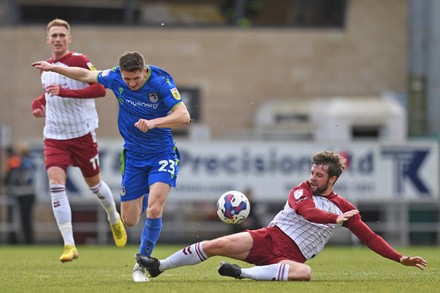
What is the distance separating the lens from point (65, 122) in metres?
14.0

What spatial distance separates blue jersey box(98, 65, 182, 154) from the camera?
11703 mm

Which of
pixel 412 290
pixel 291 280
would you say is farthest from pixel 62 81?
pixel 412 290

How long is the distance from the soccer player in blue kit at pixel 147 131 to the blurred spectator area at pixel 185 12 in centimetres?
1783

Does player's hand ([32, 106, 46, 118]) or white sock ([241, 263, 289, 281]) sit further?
player's hand ([32, 106, 46, 118])

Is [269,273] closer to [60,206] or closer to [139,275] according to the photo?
[139,275]

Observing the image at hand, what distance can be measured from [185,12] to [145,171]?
1866 centimetres

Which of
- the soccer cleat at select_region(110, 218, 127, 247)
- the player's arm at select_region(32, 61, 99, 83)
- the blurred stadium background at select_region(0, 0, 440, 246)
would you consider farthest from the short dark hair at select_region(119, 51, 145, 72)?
the blurred stadium background at select_region(0, 0, 440, 246)

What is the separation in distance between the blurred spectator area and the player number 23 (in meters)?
18.3

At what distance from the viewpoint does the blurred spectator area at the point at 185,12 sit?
97.9 ft

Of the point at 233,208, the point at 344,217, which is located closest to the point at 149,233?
the point at 233,208

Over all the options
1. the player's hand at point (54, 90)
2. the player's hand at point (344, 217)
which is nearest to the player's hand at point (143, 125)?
the player's hand at point (344, 217)

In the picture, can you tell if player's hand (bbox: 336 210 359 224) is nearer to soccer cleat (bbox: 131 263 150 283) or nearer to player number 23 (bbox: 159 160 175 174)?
soccer cleat (bbox: 131 263 150 283)

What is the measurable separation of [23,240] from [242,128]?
7.70 metres

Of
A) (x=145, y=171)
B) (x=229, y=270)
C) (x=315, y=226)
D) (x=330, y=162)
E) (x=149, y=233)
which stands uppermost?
(x=330, y=162)
